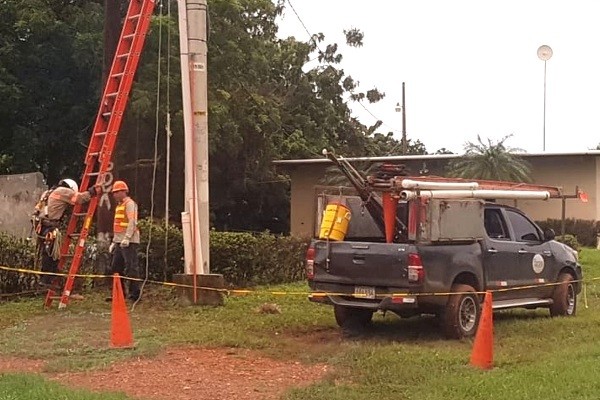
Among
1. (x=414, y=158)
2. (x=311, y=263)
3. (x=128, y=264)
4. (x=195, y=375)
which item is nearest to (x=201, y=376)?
(x=195, y=375)

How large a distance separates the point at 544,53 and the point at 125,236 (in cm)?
2100

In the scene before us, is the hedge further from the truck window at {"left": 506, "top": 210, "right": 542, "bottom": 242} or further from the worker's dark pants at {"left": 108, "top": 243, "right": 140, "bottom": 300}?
the truck window at {"left": 506, "top": 210, "right": 542, "bottom": 242}

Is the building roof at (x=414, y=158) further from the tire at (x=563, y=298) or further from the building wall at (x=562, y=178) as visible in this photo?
the tire at (x=563, y=298)

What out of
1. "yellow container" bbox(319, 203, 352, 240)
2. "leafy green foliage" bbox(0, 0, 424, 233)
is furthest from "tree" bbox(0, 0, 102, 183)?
"yellow container" bbox(319, 203, 352, 240)

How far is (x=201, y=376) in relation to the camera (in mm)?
8453

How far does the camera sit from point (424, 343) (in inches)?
414

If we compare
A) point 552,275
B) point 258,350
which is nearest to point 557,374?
point 258,350

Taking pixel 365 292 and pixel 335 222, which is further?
pixel 335 222

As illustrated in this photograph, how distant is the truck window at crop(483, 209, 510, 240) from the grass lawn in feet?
4.07

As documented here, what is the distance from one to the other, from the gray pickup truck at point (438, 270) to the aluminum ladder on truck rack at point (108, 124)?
3.65m

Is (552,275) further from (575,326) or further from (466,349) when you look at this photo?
(466,349)

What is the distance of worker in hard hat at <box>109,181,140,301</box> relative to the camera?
1283 cm

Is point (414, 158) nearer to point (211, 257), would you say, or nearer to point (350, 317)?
point (211, 257)

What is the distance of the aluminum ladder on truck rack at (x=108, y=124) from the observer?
504 inches
